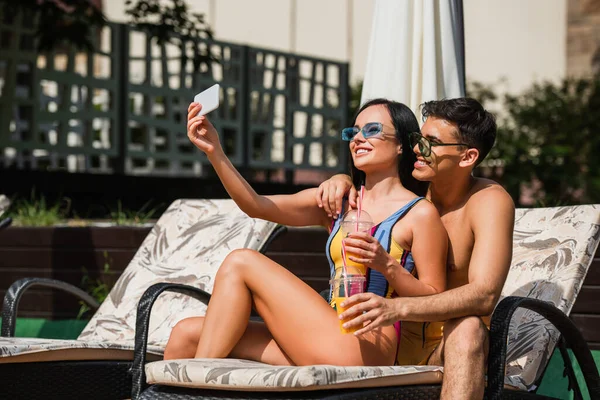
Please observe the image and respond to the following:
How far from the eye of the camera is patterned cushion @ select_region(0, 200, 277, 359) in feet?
14.3

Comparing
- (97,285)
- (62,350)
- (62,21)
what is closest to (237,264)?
(62,350)

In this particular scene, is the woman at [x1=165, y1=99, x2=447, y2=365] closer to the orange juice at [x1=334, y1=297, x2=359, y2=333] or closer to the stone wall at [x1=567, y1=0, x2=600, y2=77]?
the orange juice at [x1=334, y1=297, x2=359, y2=333]

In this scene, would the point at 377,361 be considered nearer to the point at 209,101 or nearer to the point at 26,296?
the point at 209,101

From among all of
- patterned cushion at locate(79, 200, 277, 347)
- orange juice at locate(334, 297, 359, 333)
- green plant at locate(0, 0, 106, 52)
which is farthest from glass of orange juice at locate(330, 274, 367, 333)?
green plant at locate(0, 0, 106, 52)

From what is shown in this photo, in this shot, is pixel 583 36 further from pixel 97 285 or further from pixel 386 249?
pixel 386 249

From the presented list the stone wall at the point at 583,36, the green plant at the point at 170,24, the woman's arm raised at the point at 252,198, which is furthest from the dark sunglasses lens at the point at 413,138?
the stone wall at the point at 583,36

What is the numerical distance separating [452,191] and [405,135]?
23 cm

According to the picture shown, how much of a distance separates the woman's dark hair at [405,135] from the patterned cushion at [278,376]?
70 cm

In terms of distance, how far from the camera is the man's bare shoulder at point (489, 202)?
10.1ft

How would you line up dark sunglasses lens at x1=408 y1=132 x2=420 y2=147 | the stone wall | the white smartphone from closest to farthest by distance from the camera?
the white smartphone, dark sunglasses lens at x1=408 y1=132 x2=420 y2=147, the stone wall

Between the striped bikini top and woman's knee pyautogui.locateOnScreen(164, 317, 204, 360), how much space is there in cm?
Answer: 50

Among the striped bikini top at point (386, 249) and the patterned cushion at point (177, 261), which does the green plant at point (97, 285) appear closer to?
the patterned cushion at point (177, 261)

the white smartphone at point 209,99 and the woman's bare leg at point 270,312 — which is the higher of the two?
the white smartphone at point 209,99

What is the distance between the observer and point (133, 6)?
841cm
